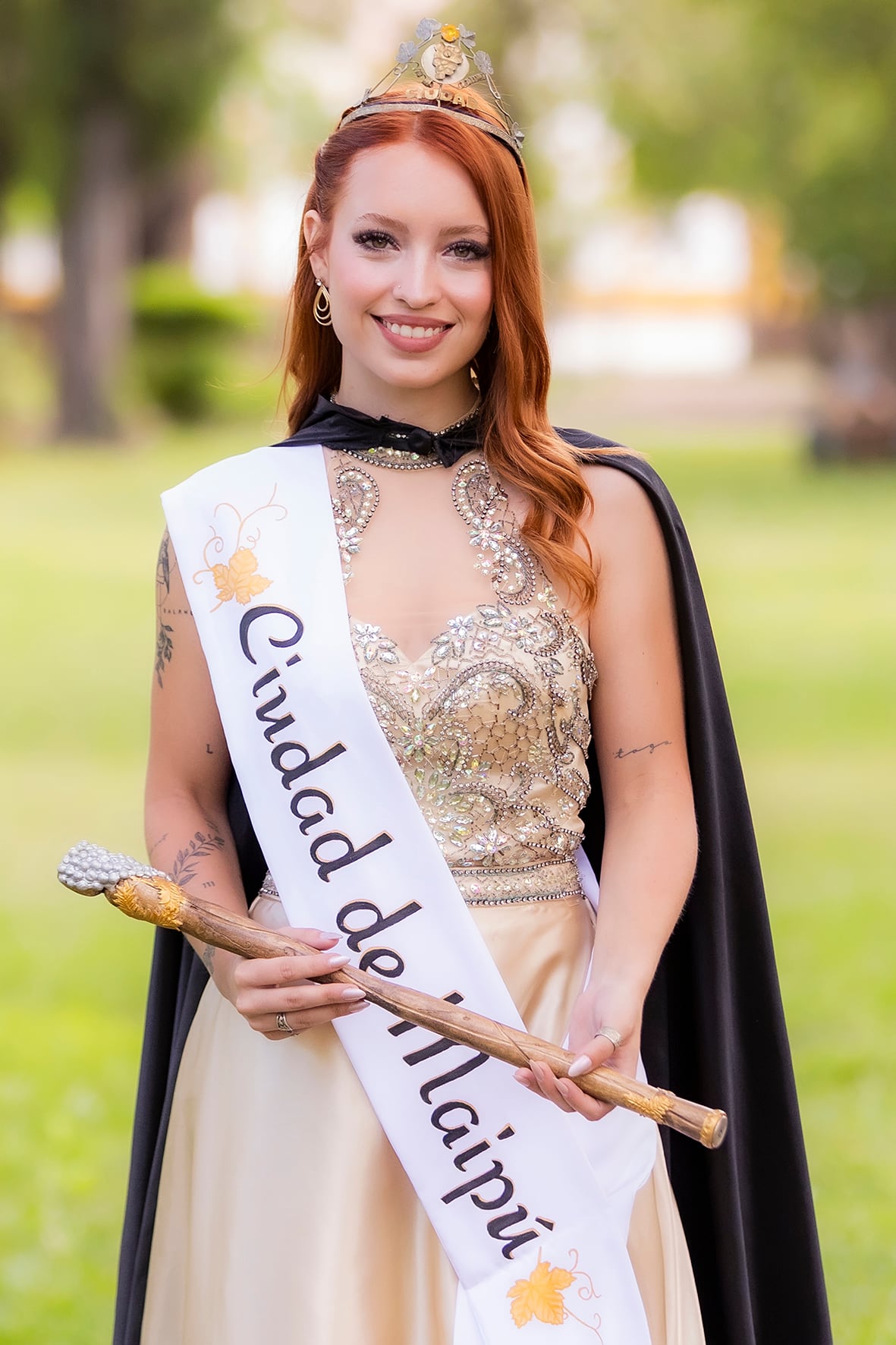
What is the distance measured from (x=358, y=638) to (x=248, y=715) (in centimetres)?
16

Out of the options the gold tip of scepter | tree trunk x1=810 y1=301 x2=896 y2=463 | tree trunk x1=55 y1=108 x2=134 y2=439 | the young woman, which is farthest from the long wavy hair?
tree trunk x1=55 y1=108 x2=134 y2=439

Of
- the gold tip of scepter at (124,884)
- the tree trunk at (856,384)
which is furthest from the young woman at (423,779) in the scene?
the tree trunk at (856,384)

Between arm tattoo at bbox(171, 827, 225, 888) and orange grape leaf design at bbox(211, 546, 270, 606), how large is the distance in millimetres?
276

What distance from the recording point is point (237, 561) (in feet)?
6.82

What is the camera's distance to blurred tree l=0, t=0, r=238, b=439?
20.9m

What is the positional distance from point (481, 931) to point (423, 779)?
0.18m

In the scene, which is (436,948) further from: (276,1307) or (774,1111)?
(774,1111)

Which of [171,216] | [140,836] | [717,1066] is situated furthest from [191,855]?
[171,216]

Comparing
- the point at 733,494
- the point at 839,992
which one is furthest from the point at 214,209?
the point at 839,992

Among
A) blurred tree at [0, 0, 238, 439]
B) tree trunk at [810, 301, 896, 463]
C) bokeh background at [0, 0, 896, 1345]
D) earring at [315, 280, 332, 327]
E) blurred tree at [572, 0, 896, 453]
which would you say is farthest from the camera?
blurred tree at [0, 0, 238, 439]

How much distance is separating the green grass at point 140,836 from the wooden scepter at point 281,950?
1.82 meters

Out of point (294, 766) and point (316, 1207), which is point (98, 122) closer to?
point (294, 766)

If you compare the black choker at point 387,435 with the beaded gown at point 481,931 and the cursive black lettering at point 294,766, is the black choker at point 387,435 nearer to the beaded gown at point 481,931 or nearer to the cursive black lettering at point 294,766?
the beaded gown at point 481,931

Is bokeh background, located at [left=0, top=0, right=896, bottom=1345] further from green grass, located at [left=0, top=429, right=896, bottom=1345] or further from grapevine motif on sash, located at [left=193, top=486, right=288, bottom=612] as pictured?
grapevine motif on sash, located at [left=193, top=486, right=288, bottom=612]
